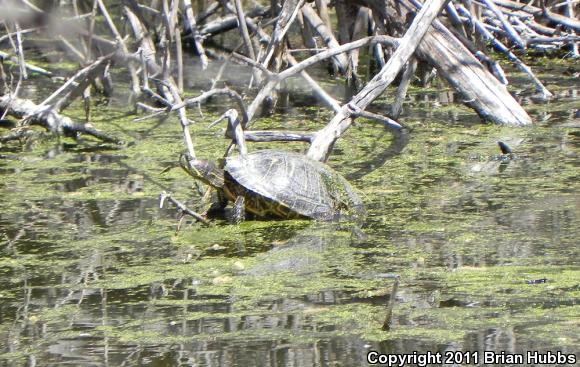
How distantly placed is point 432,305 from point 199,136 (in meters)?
4.06

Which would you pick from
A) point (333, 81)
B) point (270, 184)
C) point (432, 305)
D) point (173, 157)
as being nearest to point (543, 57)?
point (333, 81)

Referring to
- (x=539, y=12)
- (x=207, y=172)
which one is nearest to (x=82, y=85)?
(x=207, y=172)

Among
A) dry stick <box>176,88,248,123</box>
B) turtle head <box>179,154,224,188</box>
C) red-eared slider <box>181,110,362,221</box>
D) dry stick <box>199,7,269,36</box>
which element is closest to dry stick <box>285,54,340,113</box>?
dry stick <box>176,88,248,123</box>

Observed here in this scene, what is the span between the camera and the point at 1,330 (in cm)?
399

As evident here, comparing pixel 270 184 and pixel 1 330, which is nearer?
pixel 1 330

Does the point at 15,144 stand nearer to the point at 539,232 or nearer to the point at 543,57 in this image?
the point at 539,232

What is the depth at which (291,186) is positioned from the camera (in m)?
5.45

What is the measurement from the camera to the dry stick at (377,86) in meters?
6.23

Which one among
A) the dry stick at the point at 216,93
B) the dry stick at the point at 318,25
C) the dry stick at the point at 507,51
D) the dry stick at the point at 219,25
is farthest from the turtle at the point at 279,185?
the dry stick at the point at 219,25

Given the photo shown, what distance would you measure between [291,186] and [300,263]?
33.3 inches

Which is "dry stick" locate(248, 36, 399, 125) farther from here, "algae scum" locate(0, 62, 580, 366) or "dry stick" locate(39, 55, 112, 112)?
"dry stick" locate(39, 55, 112, 112)

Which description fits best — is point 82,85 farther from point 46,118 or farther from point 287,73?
point 287,73

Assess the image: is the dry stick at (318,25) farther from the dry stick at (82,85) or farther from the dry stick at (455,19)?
the dry stick at (82,85)

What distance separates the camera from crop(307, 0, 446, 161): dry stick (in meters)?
6.23
